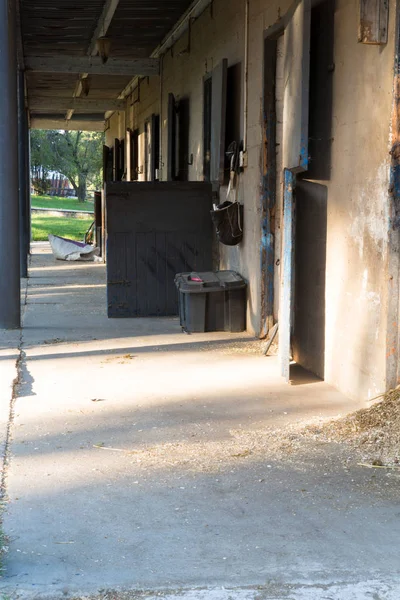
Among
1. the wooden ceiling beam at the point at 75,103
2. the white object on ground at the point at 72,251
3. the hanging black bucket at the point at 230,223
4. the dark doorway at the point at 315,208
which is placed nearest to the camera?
the dark doorway at the point at 315,208

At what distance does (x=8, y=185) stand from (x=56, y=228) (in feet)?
85.9

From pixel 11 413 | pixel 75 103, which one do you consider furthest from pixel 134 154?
pixel 11 413

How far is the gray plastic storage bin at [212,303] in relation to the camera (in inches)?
372

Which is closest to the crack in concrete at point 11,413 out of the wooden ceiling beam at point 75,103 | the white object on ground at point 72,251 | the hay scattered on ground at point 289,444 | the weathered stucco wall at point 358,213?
the hay scattered on ground at point 289,444

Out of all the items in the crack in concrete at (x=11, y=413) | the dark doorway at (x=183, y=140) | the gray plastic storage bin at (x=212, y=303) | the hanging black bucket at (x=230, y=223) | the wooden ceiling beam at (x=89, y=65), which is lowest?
the crack in concrete at (x=11, y=413)

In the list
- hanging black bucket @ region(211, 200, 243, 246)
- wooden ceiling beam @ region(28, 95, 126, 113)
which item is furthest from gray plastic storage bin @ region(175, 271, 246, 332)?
wooden ceiling beam @ region(28, 95, 126, 113)

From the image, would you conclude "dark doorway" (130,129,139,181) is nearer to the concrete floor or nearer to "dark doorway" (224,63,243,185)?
"dark doorway" (224,63,243,185)

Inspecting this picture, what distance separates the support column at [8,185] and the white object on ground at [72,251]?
1011 cm

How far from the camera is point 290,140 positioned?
23.7 feet

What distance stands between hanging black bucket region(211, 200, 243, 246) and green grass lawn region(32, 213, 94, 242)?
63.8ft

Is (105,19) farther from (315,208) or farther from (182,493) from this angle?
(182,493)

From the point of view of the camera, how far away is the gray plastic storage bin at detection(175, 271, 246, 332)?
9.46m

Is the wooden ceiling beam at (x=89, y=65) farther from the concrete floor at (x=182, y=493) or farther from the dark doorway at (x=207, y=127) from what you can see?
the concrete floor at (x=182, y=493)

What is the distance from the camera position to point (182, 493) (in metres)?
4.42
